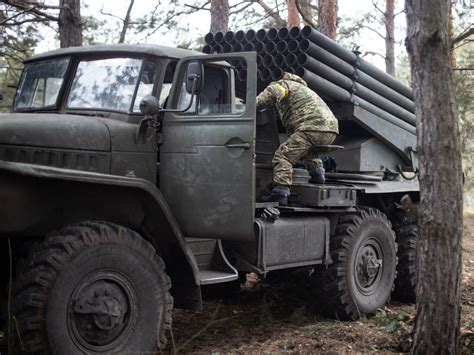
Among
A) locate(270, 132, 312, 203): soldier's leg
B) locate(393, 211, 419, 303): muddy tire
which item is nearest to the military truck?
locate(270, 132, 312, 203): soldier's leg

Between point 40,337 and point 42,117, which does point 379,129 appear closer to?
point 42,117

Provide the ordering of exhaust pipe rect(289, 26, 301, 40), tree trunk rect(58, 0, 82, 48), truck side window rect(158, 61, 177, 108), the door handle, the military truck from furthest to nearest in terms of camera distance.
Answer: tree trunk rect(58, 0, 82, 48), exhaust pipe rect(289, 26, 301, 40), truck side window rect(158, 61, 177, 108), the door handle, the military truck

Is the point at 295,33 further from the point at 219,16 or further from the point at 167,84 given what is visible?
the point at 219,16

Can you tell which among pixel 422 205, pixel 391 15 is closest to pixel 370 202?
pixel 422 205

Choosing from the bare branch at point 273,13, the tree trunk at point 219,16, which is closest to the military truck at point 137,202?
the tree trunk at point 219,16

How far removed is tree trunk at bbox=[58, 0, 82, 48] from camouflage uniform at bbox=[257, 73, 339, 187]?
435 cm

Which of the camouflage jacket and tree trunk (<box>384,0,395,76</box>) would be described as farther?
tree trunk (<box>384,0,395,76</box>)

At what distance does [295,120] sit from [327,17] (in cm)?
704

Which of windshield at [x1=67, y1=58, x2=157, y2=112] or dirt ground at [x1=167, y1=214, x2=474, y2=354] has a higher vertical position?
windshield at [x1=67, y1=58, x2=157, y2=112]

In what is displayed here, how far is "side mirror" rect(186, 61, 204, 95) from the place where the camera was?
4957 mm

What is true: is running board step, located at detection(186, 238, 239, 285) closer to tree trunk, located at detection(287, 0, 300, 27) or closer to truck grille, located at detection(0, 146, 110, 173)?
truck grille, located at detection(0, 146, 110, 173)

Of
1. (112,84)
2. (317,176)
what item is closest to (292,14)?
(317,176)

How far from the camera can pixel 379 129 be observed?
24.6 feet

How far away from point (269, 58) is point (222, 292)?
2.64 metres
